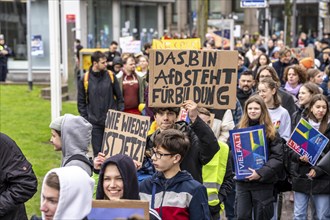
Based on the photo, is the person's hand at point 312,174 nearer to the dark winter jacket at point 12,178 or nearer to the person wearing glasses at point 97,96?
the dark winter jacket at point 12,178

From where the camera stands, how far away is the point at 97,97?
1223cm

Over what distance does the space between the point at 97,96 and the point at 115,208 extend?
748 centimetres

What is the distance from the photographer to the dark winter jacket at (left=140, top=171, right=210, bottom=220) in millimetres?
5602

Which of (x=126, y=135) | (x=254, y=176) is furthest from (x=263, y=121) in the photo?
(x=126, y=135)

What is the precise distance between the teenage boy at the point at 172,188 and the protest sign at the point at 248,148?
2334mm

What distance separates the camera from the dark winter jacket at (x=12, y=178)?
5.82m

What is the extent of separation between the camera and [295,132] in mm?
8453

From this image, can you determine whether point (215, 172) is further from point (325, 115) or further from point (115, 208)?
point (115, 208)

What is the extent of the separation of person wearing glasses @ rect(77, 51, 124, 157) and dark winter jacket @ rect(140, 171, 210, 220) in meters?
6.54

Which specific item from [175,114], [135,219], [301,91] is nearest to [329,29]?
[301,91]

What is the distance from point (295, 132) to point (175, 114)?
1657 mm

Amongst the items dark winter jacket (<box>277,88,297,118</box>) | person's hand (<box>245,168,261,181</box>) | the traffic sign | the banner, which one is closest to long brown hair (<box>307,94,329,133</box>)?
person's hand (<box>245,168,261,181</box>)

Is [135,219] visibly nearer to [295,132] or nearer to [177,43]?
[295,132]

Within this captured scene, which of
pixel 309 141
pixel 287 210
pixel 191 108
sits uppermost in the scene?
pixel 191 108
